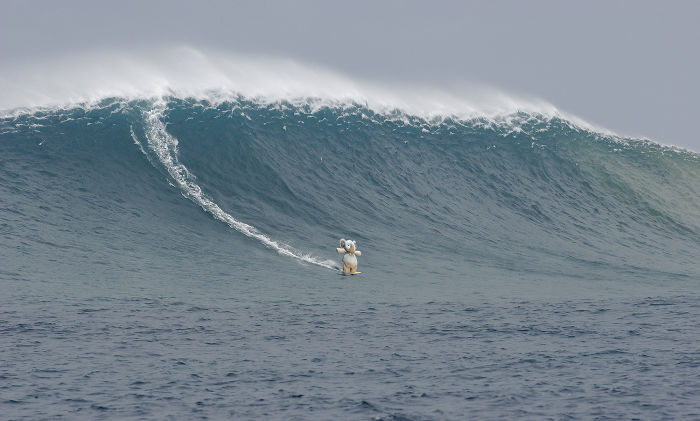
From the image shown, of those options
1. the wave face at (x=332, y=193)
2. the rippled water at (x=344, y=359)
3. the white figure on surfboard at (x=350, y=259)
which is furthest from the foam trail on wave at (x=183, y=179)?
the rippled water at (x=344, y=359)

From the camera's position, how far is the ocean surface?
42.0ft

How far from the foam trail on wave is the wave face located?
0.11 m

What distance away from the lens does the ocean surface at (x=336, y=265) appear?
1280 cm

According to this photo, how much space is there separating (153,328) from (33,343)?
8.18 feet

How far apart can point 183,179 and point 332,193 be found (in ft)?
20.3

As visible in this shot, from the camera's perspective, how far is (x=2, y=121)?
125 feet

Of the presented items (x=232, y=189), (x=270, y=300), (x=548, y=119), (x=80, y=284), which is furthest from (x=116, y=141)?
(x=548, y=119)

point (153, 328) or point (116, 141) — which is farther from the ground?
point (116, 141)

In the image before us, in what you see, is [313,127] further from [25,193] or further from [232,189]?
[25,193]

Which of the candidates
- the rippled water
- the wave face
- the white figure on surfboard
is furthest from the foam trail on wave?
the rippled water

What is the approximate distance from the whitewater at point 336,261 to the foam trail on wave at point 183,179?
0.46ft

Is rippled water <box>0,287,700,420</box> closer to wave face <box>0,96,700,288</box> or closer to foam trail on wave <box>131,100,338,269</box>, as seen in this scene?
wave face <box>0,96,700,288</box>

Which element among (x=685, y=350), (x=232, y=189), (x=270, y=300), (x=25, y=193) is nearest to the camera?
(x=685, y=350)

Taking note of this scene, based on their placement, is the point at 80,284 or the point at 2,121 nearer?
the point at 80,284
